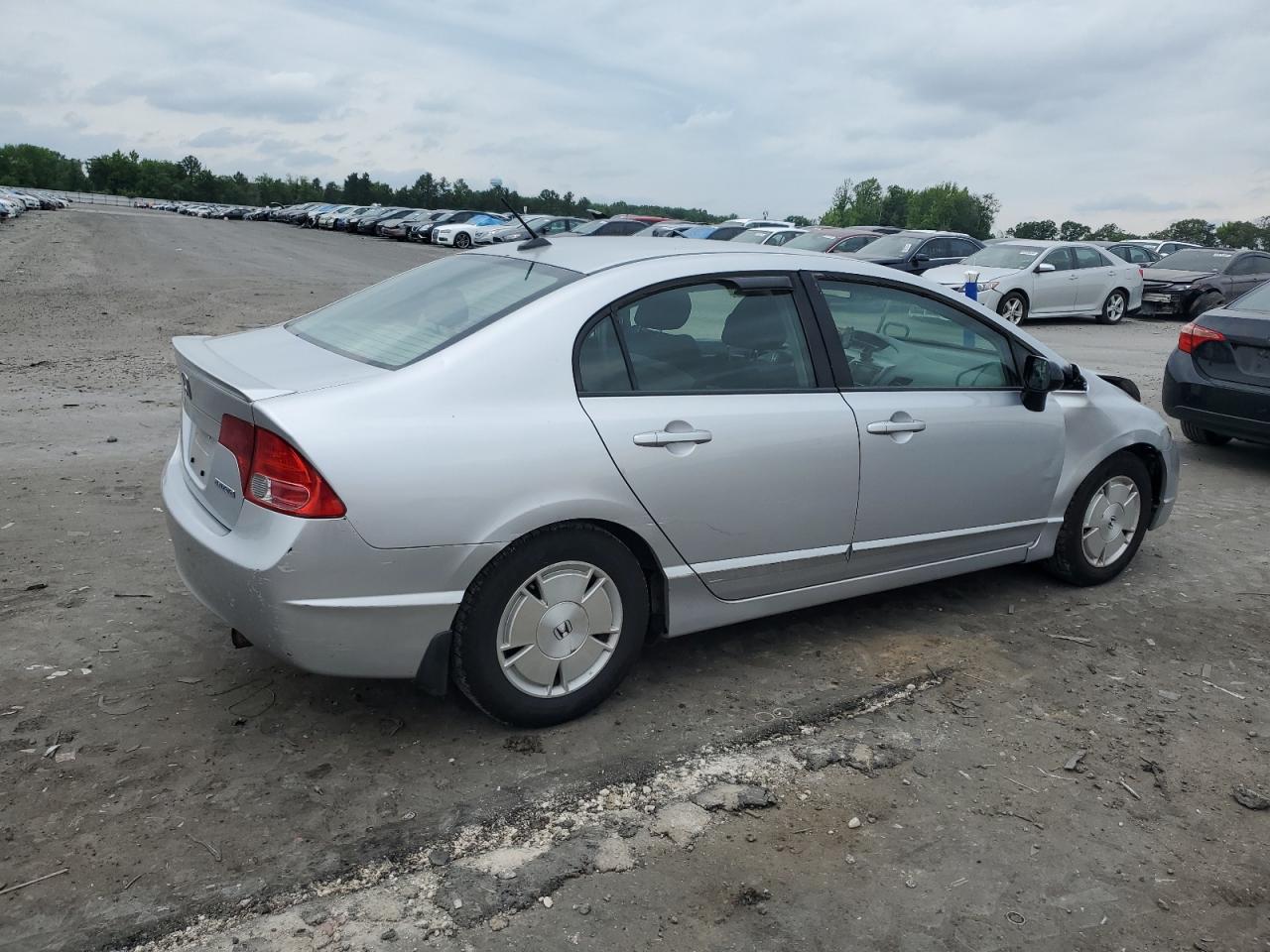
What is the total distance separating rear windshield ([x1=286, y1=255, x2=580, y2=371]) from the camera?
3555 mm

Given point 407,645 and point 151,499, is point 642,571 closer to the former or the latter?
point 407,645

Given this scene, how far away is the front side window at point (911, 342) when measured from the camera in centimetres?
422

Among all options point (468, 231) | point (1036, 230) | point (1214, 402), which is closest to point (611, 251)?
point (1214, 402)

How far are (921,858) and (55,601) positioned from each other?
357 centimetres

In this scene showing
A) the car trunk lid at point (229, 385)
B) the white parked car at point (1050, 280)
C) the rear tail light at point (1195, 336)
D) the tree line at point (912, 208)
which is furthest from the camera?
the tree line at point (912, 208)

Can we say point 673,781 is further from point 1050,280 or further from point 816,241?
point 816,241

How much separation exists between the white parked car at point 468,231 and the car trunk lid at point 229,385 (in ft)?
129

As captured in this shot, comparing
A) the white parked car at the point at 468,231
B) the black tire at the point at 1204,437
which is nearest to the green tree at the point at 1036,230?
the white parked car at the point at 468,231

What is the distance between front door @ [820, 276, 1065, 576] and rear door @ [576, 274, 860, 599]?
0.16 metres

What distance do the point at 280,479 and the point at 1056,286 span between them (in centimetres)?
1860

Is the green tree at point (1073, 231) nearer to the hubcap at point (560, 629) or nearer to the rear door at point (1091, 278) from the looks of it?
the rear door at point (1091, 278)

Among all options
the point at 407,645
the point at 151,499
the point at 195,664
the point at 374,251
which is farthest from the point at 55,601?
the point at 374,251

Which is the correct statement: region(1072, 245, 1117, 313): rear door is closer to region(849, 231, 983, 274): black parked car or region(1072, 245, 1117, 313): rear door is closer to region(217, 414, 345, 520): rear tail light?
region(849, 231, 983, 274): black parked car

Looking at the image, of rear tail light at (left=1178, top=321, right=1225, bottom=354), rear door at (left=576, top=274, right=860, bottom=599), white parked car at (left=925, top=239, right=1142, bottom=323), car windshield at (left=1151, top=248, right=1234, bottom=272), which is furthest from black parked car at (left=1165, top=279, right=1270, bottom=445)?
car windshield at (left=1151, top=248, right=1234, bottom=272)
